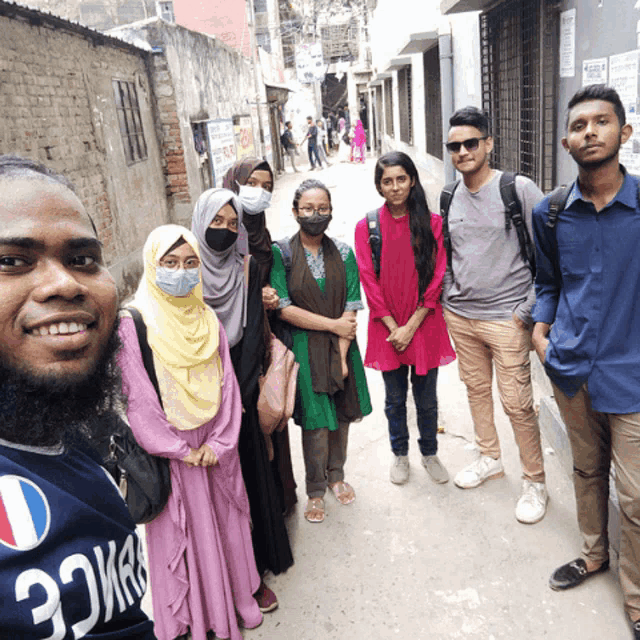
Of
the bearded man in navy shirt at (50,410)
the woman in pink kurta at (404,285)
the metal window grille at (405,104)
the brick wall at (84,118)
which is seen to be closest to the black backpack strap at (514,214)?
the woman in pink kurta at (404,285)

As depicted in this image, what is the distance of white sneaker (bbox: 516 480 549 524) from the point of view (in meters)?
2.78

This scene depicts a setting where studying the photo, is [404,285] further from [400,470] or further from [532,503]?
[532,503]

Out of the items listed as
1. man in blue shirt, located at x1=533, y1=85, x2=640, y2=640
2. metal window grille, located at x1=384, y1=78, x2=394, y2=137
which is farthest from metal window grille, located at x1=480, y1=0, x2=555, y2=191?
metal window grille, located at x1=384, y1=78, x2=394, y2=137

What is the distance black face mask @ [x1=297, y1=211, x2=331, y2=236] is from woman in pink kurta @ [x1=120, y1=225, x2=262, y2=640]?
0.74m

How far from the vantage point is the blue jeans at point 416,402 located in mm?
3043

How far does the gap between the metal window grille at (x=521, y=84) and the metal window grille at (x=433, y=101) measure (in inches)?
101

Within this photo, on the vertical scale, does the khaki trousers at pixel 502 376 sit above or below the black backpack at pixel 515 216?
below

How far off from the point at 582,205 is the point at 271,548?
196cm

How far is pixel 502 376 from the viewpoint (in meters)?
2.81

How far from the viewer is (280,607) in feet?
8.08

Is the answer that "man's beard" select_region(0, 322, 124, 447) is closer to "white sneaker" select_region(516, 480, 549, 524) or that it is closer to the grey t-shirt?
the grey t-shirt

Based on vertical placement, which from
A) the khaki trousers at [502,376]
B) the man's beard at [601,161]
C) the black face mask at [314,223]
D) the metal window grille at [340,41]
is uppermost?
the metal window grille at [340,41]

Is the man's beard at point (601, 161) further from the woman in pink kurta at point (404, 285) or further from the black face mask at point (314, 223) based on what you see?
the black face mask at point (314, 223)

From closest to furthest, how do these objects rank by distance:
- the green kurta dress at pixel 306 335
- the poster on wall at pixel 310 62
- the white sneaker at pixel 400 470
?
the green kurta dress at pixel 306 335, the white sneaker at pixel 400 470, the poster on wall at pixel 310 62
